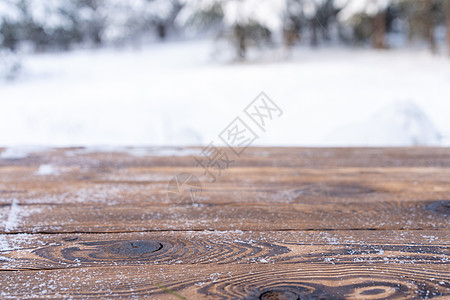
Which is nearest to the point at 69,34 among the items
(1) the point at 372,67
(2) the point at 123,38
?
(2) the point at 123,38

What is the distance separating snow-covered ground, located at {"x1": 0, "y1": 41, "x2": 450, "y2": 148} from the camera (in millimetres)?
2365

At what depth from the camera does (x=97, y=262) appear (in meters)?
0.59

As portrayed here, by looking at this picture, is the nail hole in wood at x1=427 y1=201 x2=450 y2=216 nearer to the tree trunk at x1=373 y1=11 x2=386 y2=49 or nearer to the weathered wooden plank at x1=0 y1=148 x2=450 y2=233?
the weathered wooden plank at x1=0 y1=148 x2=450 y2=233

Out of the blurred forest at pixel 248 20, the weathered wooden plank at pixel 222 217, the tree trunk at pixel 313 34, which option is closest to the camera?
the weathered wooden plank at pixel 222 217

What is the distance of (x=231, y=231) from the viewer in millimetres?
705

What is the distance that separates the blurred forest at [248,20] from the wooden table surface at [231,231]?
3824 mm

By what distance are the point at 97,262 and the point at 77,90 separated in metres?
3.25

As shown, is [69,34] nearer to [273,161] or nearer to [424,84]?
[424,84]

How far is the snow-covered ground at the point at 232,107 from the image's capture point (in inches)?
93.1

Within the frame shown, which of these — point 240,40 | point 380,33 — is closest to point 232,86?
point 240,40

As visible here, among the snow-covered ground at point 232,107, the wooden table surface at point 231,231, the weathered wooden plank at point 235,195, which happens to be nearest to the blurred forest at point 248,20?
the snow-covered ground at point 232,107

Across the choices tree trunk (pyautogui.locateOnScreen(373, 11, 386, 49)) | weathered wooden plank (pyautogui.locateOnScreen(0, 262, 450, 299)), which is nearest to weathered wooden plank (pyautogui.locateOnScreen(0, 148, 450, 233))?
weathered wooden plank (pyautogui.locateOnScreen(0, 262, 450, 299))

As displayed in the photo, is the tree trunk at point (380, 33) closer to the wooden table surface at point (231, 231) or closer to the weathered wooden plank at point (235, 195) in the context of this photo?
the weathered wooden plank at point (235, 195)

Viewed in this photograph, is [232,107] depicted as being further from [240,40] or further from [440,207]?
[240,40]
